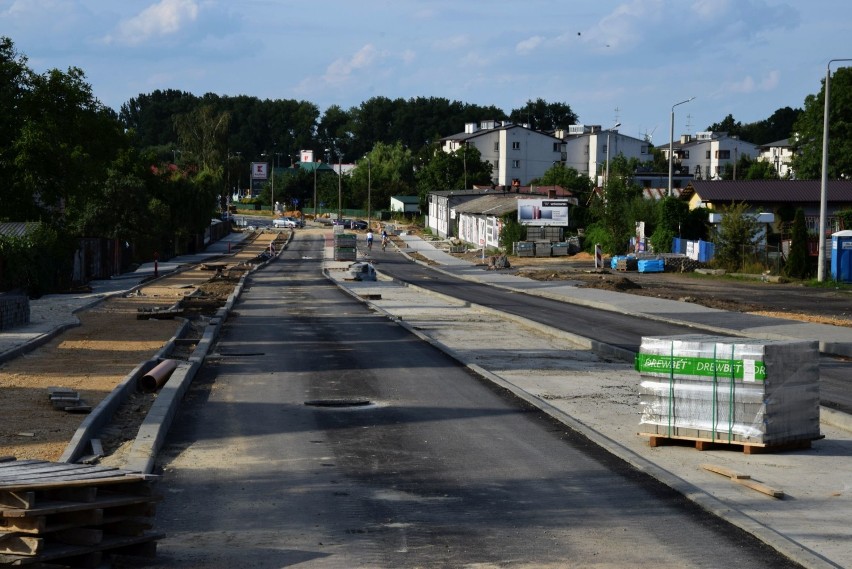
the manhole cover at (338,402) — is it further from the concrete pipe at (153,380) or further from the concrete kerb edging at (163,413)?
the concrete pipe at (153,380)

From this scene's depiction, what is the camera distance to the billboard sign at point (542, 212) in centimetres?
8175

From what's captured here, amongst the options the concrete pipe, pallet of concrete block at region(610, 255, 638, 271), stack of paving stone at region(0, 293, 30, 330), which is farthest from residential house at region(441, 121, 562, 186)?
the concrete pipe

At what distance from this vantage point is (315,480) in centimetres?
1108

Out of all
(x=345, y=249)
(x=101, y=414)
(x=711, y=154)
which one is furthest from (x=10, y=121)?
(x=711, y=154)

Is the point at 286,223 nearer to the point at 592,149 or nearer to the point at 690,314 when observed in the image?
the point at 592,149

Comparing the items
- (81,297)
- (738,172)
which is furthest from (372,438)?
(738,172)

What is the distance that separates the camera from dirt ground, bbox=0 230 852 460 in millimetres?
13992

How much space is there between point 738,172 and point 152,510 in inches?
5194

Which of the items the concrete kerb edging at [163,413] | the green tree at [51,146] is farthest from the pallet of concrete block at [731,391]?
the green tree at [51,146]

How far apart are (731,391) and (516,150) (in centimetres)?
13014

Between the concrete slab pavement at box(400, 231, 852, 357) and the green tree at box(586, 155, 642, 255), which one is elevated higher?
the green tree at box(586, 155, 642, 255)

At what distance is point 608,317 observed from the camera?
33.6 metres

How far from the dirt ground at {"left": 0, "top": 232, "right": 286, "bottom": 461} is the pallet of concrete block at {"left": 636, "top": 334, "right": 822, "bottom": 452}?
653 cm

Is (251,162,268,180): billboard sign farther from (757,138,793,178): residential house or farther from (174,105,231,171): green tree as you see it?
(757,138,793,178): residential house
